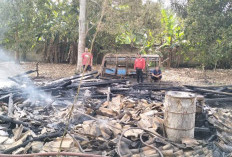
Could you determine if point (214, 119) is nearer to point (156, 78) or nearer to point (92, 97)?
point (92, 97)

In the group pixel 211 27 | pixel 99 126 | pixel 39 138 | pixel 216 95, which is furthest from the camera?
pixel 211 27

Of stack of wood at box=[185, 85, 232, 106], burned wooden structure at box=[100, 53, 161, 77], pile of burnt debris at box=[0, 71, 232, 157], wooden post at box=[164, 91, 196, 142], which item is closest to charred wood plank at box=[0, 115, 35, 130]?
pile of burnt debris at box=[0, 71, 232, 157]

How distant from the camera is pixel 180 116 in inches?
183

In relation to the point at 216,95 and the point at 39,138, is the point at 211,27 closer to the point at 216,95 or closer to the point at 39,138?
the point at 216,95

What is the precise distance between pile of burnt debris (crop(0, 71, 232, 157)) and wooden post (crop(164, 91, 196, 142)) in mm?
181

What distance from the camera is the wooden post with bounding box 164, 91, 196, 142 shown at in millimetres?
4625

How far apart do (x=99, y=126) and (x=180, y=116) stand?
1.86 metres

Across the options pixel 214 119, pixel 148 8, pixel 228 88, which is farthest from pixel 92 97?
pixel 148 8

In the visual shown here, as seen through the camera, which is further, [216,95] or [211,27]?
[211,27]

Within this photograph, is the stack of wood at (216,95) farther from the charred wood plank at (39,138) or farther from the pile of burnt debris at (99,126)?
the charred wood plank at (39,138)

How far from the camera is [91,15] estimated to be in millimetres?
16734

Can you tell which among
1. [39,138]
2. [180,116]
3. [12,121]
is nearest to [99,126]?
[39,138]

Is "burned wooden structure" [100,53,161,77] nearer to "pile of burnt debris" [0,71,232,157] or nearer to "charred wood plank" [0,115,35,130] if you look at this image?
"pile of burnt debris" [0,71,232,157]

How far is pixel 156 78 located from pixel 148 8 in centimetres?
756
